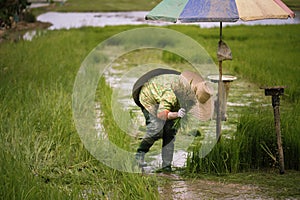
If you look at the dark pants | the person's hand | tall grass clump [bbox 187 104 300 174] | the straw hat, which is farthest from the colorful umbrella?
tall grass clump [bbox 187 104 300 174]

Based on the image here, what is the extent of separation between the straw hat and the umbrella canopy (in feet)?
1.16

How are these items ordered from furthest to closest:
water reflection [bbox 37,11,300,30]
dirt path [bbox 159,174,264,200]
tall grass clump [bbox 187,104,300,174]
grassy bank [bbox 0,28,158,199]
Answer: water reflection [bbox 37,11,300,30] → tall grass clump [bbox 187,104,300,174] → dirt path [bbox 159,174,264,200] → grassy bank [bbox 0,28,158,199]

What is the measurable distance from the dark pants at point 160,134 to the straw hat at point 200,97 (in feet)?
0.67

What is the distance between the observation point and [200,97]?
3592 mm

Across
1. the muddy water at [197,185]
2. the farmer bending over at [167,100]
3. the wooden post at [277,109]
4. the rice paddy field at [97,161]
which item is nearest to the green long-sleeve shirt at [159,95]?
the farmer bending over at [167,100]

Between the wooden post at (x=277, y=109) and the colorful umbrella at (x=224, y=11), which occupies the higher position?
the colorful umbrella at (x=224, y=11)

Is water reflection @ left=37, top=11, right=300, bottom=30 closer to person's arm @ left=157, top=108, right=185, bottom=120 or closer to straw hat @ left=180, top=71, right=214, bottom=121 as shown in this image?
straw hat @ left=180, top=71, right=214, bottom=121

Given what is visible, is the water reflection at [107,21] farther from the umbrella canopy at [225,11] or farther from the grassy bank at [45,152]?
the umbrella canopy at [225,11]

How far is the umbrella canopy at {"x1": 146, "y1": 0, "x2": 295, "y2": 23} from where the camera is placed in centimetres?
351

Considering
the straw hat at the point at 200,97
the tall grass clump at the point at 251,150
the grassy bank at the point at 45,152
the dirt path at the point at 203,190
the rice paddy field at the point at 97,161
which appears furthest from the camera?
the tall grass clump at the point at 251,150

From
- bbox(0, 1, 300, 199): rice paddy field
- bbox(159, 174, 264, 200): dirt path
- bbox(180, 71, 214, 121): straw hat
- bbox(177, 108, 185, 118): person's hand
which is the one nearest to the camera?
bbox(0, 1, 300, 199): rice paddy field

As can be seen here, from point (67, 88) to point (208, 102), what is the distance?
8.52 feet

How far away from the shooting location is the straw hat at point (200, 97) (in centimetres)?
358

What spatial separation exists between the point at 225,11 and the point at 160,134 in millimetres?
879
